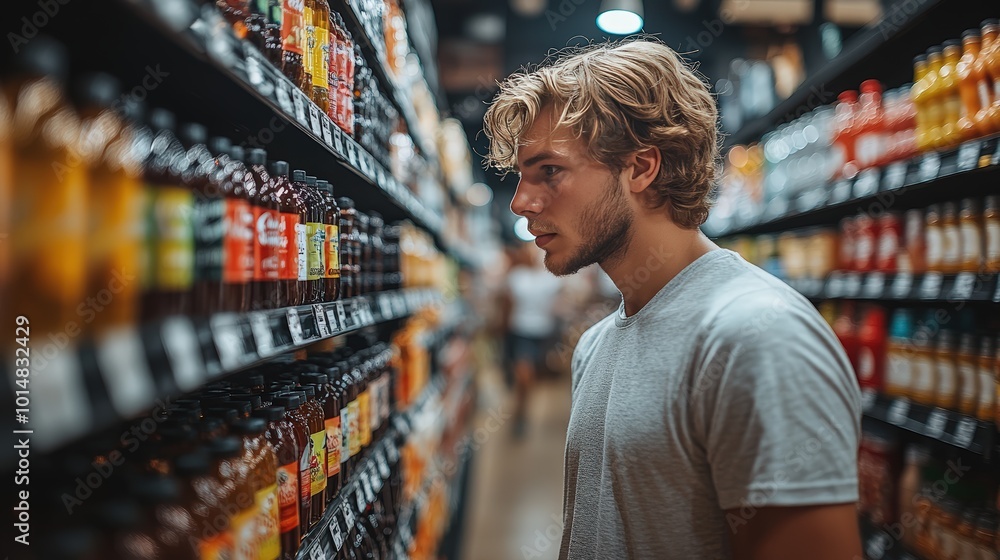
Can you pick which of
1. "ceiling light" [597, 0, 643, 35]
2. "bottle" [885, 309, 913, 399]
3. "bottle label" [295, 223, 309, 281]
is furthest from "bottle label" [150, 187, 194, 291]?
"ceiling light" [597, 0, 643, 35]

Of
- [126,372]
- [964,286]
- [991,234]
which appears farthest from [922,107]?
[126,372]

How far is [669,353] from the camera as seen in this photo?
128 centimetres

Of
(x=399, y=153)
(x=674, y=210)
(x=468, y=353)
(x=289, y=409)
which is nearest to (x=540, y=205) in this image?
(x=674, y=210)

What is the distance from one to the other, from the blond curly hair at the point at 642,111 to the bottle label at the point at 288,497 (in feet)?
2.80

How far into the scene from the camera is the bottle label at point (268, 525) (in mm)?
1059

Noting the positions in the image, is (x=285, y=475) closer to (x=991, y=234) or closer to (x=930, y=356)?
(x=991, y=234)

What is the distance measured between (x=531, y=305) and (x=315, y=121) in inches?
238

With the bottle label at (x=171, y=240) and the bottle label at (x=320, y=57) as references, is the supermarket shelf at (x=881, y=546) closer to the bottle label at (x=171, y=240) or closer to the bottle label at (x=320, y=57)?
the bottle label at (x=320, y=57)

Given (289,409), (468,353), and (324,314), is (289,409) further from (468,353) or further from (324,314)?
(468,353)

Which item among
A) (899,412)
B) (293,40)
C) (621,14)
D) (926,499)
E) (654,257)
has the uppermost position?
(621,14)

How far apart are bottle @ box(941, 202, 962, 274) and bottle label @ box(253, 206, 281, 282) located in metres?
2.10

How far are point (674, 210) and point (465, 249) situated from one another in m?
4.75

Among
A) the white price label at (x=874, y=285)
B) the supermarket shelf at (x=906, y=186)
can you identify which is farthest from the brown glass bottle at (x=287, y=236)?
the white price label at (x=874, y=285)

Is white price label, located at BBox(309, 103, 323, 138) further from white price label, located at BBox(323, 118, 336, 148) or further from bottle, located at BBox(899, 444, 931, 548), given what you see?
bottle, located at BBox(899, 444, 931, 548)
